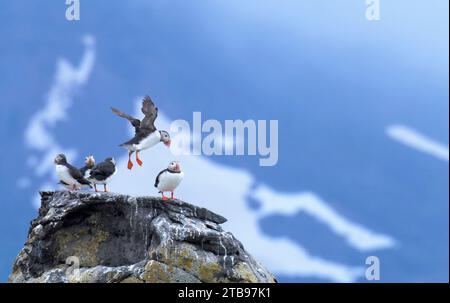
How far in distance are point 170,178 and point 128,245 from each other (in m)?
1.70

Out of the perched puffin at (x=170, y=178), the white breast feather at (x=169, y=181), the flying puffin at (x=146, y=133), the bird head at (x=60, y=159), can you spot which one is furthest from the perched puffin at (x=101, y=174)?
the white breast feather at (x=169, y=181)

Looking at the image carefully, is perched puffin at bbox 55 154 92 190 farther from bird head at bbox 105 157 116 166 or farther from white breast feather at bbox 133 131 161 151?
white breast feather at bbox 133 131 161 151

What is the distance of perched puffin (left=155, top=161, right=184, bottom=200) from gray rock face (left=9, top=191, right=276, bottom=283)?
325 millimetres

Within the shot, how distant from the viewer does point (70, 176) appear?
19328 millimetres

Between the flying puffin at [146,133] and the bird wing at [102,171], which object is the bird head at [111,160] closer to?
the bird wing at [102,171]

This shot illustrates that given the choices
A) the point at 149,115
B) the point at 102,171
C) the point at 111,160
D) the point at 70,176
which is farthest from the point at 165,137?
the point at 70,176

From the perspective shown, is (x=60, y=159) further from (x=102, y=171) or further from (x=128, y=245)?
(x=128, y=245)

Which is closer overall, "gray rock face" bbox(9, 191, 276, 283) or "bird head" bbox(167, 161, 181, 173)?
"gray rock face" bbox(9, 191, 276, 283)

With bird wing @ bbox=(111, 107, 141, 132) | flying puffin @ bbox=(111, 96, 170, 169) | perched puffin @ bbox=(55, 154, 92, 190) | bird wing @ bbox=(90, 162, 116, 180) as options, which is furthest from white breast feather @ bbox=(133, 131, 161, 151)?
perched puffin @ bbox=(55, 154, 92, 190)

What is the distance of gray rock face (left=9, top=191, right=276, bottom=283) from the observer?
17703mm


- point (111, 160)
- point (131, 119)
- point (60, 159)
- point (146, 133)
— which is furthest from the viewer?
point (131, 119)

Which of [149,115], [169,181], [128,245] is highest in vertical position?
[149,115]
